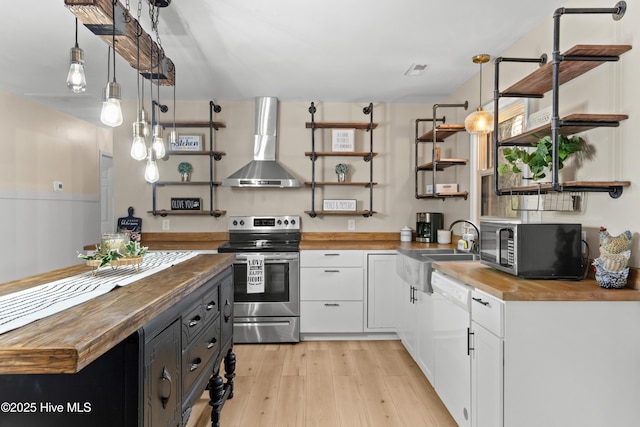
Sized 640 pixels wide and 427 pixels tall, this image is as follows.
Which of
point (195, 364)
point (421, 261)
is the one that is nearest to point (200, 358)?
point (195, 364)

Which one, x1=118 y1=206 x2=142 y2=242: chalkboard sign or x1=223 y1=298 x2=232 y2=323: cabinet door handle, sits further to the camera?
x1=118 y1=206 x2=142 y2=242: chalkboard sign

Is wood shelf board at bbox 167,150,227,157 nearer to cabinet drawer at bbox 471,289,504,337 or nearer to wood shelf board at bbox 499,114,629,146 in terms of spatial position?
wood shelf board at bbox 499,114,629,146

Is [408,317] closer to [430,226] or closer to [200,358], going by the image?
[430,226]

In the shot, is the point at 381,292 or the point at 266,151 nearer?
the point at 381,292

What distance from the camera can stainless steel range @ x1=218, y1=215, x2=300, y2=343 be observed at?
361cm

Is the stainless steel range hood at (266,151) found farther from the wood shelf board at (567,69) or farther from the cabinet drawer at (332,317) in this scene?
the wood shelf board at (567,69)

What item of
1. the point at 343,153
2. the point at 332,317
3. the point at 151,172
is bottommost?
the point at 332,317

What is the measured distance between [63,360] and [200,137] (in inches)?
141

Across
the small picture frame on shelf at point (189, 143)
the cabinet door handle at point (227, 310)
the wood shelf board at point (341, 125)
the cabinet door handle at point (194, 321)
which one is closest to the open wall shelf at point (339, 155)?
the wood shelf board at point (341, 125)

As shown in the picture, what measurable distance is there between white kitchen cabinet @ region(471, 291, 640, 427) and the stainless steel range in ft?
7.42

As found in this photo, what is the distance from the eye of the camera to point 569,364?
1.61 m

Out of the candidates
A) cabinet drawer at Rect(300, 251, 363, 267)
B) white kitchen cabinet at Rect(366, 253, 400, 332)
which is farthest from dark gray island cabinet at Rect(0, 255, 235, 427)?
white kitchen cabinet at Rect(366, 253, 400, 332)

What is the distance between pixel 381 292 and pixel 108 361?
284 centimetres

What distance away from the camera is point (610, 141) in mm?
1849
